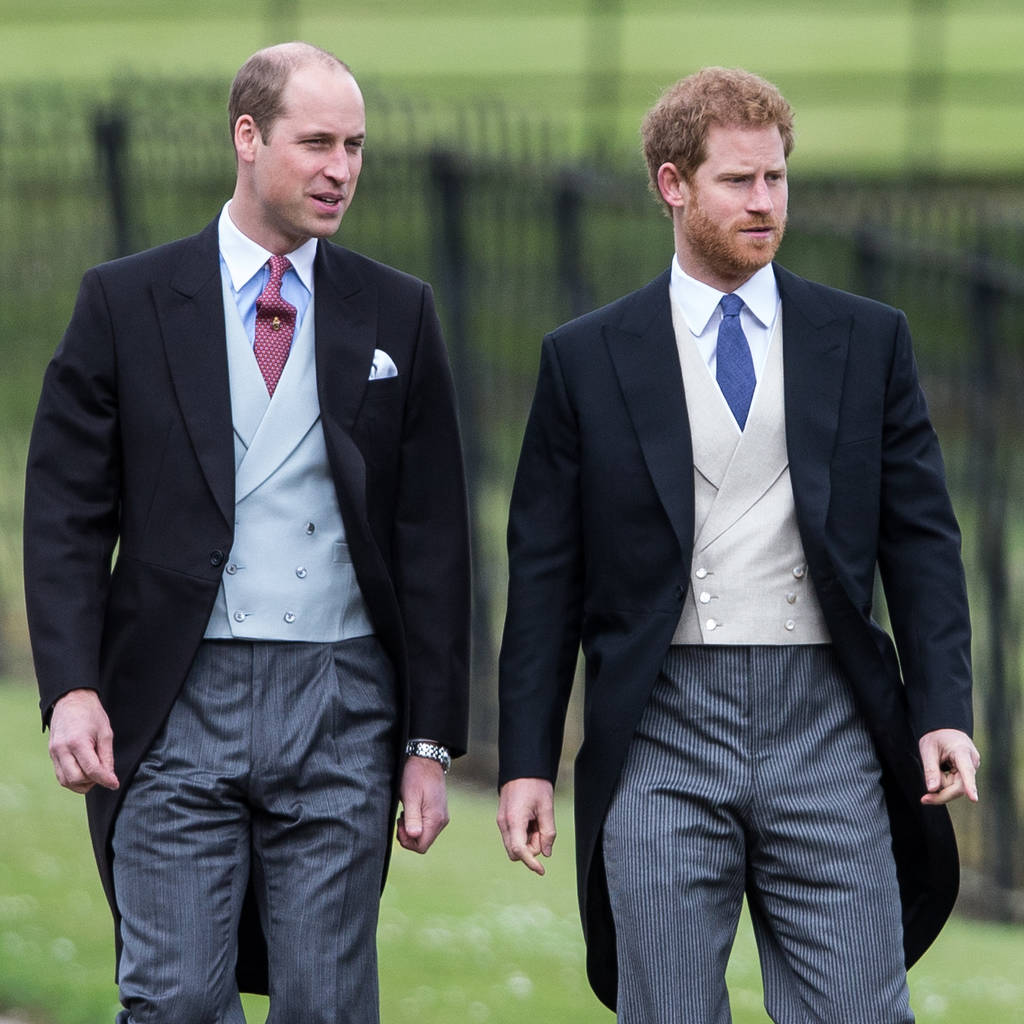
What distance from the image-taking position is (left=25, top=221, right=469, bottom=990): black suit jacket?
3719mm

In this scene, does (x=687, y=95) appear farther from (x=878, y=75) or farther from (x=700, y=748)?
(x=878, y=75)

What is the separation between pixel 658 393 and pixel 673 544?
0.26 meters

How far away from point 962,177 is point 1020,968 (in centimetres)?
1114

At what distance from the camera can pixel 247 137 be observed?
379 cm

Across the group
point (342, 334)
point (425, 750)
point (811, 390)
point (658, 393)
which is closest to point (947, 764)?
point (811, 390)

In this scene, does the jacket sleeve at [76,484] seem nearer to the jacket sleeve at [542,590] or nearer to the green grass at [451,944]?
the jacket sleeve at [542,590]

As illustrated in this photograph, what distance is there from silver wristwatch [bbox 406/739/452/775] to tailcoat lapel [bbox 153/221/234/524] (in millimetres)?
535

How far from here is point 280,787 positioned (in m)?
3.72

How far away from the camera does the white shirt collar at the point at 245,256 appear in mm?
3850

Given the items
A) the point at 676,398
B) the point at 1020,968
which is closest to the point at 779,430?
the point at 676,398

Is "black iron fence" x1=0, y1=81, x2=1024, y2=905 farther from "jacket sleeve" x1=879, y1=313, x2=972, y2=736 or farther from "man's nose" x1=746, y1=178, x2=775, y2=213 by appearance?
"man's nose" x1=746, y1=178, x2=775, y2=213

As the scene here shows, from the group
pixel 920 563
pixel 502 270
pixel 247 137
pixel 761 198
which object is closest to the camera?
pixel 761 198

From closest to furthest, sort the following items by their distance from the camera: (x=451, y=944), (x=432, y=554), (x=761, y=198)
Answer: (x=761, y=198) → (x=432, y=554) → (x=451, y=944)

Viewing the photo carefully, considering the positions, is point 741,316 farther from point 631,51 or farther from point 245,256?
point 631,51
